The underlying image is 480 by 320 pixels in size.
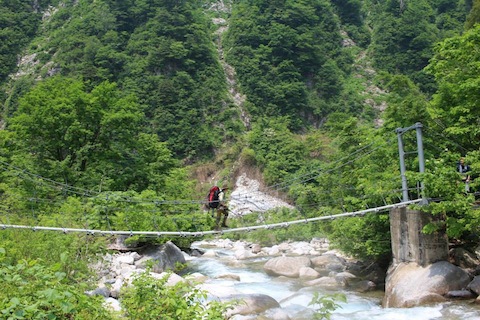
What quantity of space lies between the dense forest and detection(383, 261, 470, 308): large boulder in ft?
2.15

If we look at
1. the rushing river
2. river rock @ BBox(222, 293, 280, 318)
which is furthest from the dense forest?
river rock @ BBox(222, 293, 280, 318)

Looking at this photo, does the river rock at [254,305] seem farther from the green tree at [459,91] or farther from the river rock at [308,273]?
the green tree at [459,91]

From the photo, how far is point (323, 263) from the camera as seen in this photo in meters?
13.3

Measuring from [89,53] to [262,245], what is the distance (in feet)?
72.7

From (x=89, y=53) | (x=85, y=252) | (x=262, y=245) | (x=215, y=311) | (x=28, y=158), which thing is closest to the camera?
(x=215, y=311)

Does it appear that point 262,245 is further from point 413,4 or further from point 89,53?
point 413,4

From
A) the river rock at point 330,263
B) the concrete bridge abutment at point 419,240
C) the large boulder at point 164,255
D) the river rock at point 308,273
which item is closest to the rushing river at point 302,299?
the river rock at point 308,273

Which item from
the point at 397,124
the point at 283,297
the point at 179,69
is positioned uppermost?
the point at 179,69

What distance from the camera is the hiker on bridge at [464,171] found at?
25.0 feet

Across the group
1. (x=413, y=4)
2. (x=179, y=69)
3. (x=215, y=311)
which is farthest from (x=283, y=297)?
(x=413, y=4)

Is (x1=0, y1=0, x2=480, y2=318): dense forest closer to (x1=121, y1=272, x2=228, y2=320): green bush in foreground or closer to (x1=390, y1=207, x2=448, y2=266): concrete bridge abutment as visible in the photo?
(x1=390, y1=207, x2=448, y2=266): concrete bridge abutment

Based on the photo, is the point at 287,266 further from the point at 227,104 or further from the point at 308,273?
the point at 227,104

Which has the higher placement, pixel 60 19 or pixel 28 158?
pixel 60 19

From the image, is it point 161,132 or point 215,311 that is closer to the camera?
point 215,311
